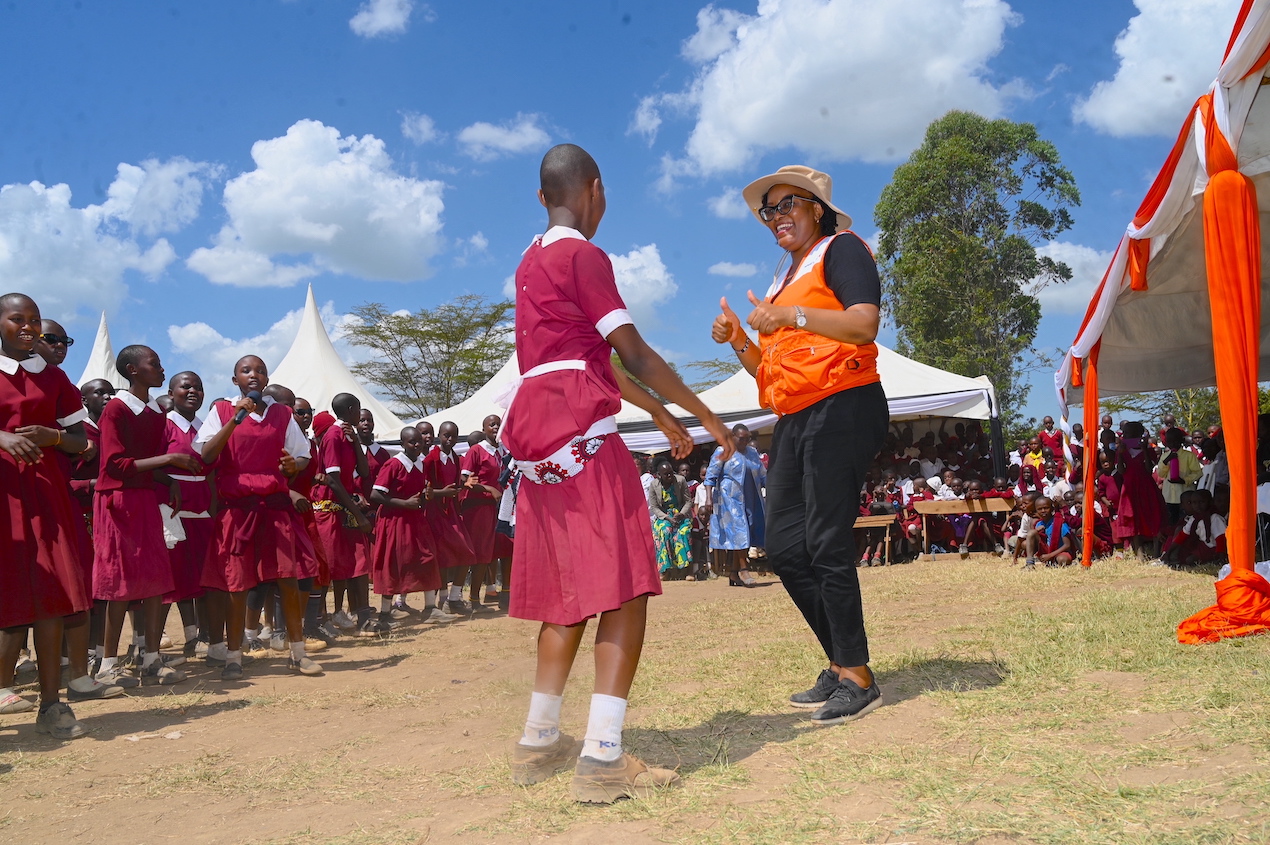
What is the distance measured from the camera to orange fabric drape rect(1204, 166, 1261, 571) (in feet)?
14.8

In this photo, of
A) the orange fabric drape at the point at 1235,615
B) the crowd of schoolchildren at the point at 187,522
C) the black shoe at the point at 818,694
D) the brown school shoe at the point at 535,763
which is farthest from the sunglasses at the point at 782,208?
the crowd of schoolchildren at the point at 187,522

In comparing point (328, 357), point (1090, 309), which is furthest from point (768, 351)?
point (328, 357)

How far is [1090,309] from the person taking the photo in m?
7.81

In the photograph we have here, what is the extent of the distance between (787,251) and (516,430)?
1611mm

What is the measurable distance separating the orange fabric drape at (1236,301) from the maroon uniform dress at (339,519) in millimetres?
5702

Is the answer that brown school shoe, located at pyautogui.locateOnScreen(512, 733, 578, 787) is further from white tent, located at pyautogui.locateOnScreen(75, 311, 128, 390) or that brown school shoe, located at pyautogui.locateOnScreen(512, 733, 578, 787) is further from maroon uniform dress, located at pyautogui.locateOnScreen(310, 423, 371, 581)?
white tent, located at pyautogui.locateOnScreen(75, 311, 128, 390)

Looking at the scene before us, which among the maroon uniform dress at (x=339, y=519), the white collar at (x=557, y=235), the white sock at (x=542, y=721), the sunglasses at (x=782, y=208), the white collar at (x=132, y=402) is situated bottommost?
the white sock at (x=542, y=721)

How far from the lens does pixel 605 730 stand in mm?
2656

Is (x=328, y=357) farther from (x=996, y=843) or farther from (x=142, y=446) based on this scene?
(x=996, y=843)

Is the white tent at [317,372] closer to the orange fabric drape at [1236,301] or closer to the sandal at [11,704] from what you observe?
the sandal at [11,704]

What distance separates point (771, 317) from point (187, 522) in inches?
173

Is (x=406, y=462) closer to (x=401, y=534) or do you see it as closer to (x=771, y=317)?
(x=401, y=534)

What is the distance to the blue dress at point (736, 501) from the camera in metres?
11.8

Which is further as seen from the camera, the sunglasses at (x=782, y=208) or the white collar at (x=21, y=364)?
the white collar at (x=21, y=364)
